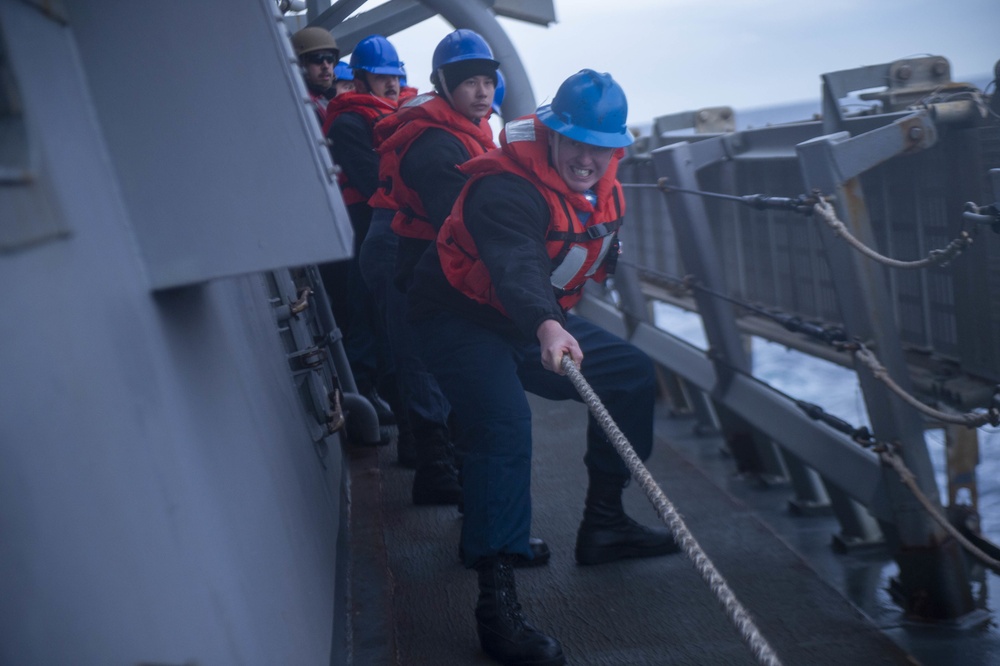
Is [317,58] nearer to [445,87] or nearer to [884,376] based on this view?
[445,87]

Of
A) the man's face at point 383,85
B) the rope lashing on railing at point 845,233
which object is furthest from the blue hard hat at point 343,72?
the rope lashing on railing at point 845,233

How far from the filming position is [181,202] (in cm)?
157

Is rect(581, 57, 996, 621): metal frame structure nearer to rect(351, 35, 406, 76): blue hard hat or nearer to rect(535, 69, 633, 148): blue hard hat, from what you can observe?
rect(535, 69, 633, 148): blue hard hat

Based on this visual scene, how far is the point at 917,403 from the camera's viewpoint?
299 cm

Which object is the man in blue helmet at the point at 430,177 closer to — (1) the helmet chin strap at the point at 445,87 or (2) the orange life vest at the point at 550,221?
(1) the helmet chin strap at the point at 445,87

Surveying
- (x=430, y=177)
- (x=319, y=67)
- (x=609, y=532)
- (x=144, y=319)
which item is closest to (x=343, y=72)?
(x=319, y=67)

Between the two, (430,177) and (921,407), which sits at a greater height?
(430,177)

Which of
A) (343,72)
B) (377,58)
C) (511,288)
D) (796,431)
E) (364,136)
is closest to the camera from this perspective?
(511,288)

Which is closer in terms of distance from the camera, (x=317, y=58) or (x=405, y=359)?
(x=405, y=359)

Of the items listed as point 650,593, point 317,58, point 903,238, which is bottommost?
point 650,593

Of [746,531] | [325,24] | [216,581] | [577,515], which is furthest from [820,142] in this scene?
[325,24]

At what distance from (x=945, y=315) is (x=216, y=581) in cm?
315

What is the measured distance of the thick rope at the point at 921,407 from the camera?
2.87m

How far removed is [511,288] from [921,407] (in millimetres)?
1326
